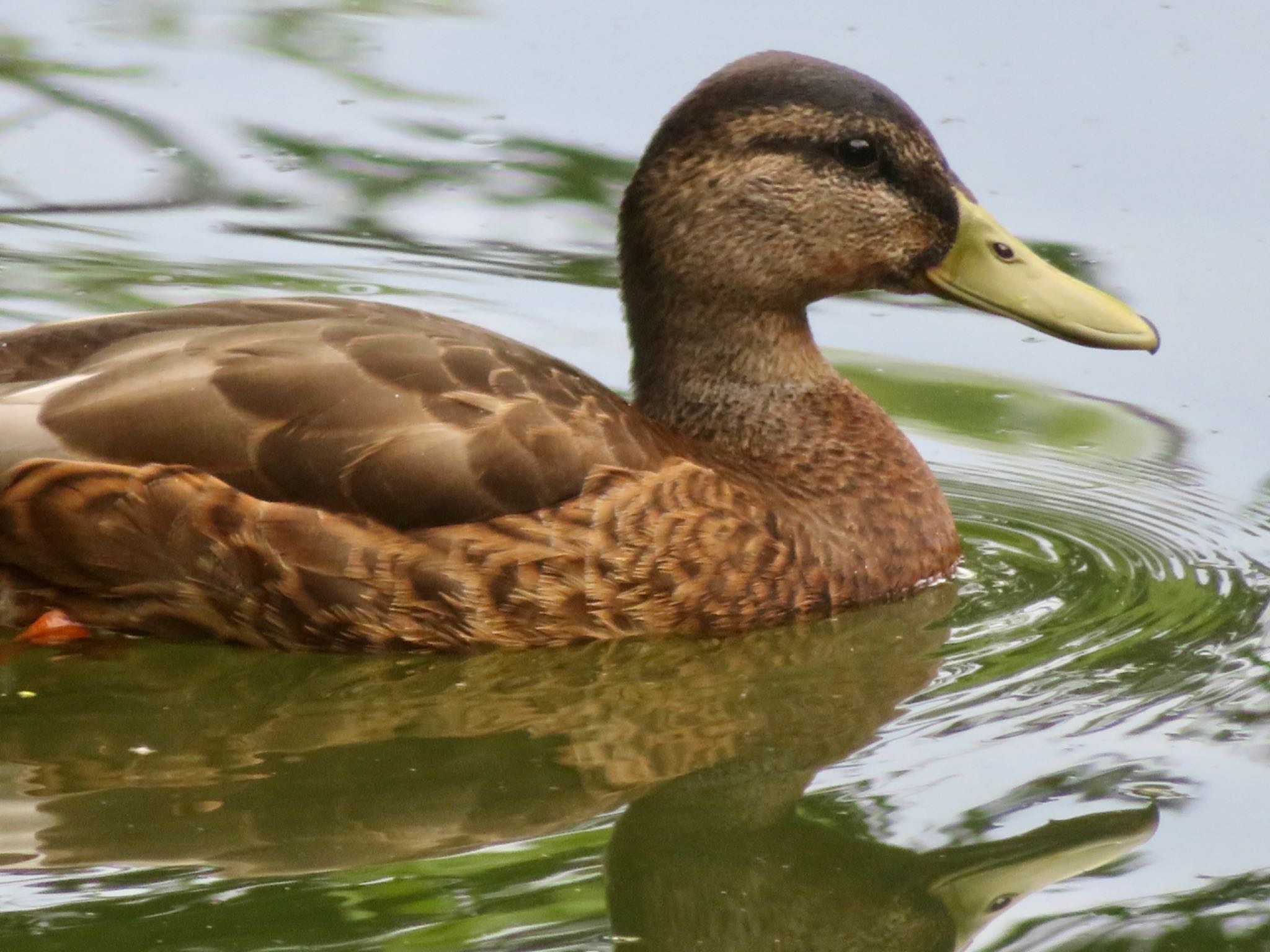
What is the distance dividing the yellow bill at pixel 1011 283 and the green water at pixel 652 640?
83 centimetres

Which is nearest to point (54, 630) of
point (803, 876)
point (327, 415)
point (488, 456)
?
point (327, 415)

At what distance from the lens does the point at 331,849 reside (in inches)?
211

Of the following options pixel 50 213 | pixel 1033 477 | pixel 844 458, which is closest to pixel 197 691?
pixel 844 458

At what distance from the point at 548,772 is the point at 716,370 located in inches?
69.5

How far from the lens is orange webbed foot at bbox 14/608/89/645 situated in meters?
6.46

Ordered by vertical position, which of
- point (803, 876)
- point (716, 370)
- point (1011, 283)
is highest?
point (1011, 283)

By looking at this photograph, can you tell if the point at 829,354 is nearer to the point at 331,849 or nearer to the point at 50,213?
the point at 50,213

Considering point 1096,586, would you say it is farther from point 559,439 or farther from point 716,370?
point 559,439

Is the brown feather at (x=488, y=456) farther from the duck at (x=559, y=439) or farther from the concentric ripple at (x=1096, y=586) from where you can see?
the concentric ripple at (x=1096, y=586)

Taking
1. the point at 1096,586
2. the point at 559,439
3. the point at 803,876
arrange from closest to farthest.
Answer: the point at 803,876
the point at 559,439
the point at 1096,586

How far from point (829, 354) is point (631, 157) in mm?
1785

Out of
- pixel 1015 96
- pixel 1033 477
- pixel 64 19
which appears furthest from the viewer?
pixel 64 19

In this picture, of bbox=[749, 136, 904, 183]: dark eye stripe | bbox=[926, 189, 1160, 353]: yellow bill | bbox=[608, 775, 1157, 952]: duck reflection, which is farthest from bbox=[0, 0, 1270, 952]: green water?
bbox=[749, 136, 904, 183]: dark eye stripe

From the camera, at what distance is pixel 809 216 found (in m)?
7.21
